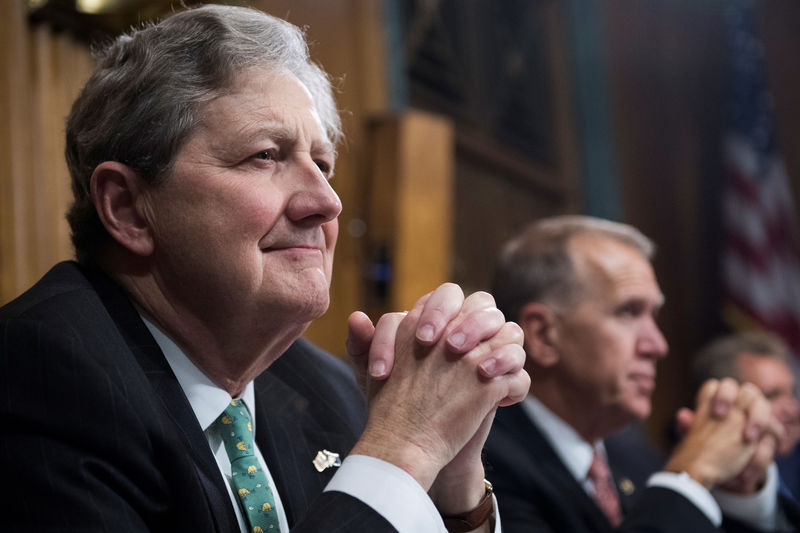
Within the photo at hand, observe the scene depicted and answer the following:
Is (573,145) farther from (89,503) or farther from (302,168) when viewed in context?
(89,503)

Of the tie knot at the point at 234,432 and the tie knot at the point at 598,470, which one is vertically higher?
the tie knot at the point at 234,432

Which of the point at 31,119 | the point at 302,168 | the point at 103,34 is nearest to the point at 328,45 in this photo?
the point at 103,34

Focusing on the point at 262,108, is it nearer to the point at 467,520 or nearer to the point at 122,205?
the point at 122,205

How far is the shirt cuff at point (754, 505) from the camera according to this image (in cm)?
244

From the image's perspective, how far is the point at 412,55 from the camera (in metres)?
5.03

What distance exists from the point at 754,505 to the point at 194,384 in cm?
168

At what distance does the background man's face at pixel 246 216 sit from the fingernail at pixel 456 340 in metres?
0.25

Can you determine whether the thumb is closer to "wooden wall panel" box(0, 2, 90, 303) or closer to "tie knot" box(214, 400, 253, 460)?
"tie knot" box(214, 400, 253, 460)

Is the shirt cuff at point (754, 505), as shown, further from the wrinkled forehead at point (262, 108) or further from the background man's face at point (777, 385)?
the wrinkled forehead at point (262, 108)

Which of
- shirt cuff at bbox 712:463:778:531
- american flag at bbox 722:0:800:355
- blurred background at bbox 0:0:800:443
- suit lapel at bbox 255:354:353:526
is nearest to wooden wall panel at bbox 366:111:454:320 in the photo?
blurred background at bbox 0:0:800:443

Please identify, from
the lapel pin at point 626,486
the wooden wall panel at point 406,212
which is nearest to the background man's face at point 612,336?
the lapel pin at point 626,486

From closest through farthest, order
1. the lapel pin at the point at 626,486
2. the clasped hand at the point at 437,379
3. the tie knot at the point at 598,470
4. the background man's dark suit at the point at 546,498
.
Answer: the clasped hand at the point at 437,379 → the background man's dark suit at the point at 546,498 → the tie knot at the point at 598,470 → the lapel pin at the point at 626,486

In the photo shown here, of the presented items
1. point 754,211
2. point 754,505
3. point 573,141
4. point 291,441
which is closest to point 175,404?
point 291,441

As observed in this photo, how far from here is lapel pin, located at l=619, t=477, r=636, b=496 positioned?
2668 millimetres
